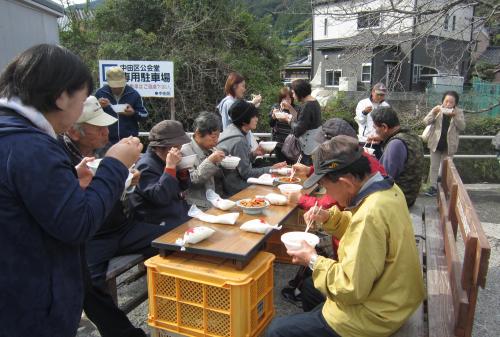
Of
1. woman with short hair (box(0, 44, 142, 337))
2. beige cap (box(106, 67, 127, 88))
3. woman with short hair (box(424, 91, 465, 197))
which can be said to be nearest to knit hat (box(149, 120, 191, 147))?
woman with short hair (box(0, 44, 142, 337))

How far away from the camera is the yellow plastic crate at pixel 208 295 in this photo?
2.10m

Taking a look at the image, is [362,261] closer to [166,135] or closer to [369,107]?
[166,135]

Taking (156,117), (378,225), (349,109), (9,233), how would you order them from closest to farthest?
(9,233)
(378,225)
(156,117)
(349,109)

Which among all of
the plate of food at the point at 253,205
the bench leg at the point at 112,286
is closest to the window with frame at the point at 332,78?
the plate of food at the point at 253,205

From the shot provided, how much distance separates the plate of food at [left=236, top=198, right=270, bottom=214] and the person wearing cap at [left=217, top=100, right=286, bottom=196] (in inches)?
37.5

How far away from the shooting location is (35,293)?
1.26 metres

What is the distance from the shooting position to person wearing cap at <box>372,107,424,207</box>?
3.48m

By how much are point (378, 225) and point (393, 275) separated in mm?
265

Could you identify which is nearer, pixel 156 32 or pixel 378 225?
pixel 378 225

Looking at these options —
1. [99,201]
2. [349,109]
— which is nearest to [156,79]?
[99,201]

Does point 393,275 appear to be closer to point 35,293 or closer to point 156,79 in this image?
point 35,293

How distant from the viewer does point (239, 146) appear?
3969mm

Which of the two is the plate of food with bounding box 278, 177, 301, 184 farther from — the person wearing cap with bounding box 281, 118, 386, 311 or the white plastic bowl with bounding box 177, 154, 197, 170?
the white plastic bowl with bounding box 177, 154, 197, 170

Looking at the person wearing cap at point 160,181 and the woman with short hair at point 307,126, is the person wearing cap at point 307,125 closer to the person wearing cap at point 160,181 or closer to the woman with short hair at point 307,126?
the woman with short hair at point 307,126
